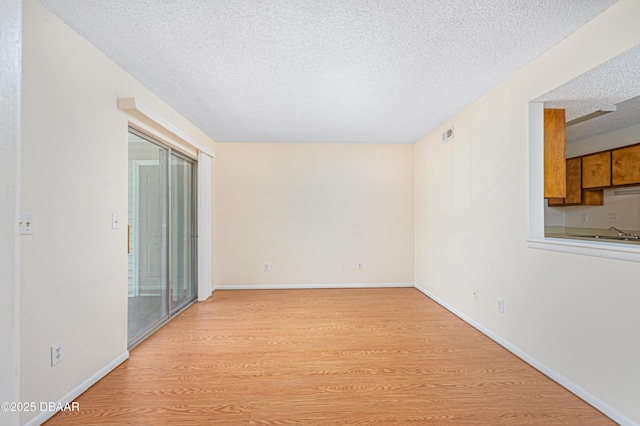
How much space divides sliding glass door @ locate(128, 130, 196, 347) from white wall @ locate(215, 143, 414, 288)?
2.65ft

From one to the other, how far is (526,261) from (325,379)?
6.09 ft

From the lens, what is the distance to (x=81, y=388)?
6.50ft

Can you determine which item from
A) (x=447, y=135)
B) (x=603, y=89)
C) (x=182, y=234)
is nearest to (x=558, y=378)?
(x=603, y=89)

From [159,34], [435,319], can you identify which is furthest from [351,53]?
[435,319]

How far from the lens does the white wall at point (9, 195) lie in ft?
1.33

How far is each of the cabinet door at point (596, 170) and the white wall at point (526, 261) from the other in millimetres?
1952

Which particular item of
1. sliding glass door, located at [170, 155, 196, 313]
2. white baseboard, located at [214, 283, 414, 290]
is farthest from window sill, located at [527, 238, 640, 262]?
sliding glass door, located at [170, 155, 196, 313]

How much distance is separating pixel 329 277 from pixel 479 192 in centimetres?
264

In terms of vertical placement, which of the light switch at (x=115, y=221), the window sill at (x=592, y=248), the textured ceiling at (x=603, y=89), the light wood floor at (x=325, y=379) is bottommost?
the light wood floor at (x=325, y=379)

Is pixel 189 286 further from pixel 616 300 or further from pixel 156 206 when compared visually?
pixel 616 300

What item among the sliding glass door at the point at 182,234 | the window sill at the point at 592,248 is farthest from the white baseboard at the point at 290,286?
the window sill at the point at 592,248

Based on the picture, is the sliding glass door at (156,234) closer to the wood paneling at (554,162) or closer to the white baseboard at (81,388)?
the white baseboard at (81,388)

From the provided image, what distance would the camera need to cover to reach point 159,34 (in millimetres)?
1971

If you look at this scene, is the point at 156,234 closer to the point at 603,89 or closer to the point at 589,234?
the point at 603,89
